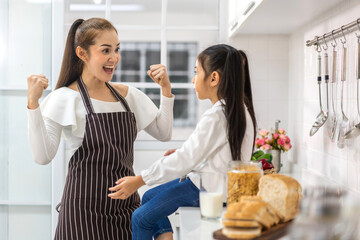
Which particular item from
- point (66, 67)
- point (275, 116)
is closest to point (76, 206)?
point (66, 67)

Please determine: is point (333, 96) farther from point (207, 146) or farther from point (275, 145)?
point (207, 146)

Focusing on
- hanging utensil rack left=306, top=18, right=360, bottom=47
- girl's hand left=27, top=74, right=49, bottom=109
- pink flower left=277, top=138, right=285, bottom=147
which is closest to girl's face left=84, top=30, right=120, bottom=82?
girl's hand left=27, top=74, right=49, bottom=109

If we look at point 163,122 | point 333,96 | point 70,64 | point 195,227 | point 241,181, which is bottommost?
point 195,227

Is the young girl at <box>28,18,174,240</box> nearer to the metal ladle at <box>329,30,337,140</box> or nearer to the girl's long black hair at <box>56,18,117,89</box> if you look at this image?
the girl's long black hair at <box>56,18,117,89</box>

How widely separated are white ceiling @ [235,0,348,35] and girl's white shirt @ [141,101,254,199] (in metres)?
0.71

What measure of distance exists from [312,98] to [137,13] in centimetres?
119

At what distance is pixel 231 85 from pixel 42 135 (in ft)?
2.13

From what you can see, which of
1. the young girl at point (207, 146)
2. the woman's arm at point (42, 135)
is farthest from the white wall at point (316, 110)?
the woman's arm at point (42, 135)

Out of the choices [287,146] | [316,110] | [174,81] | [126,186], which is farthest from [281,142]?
[126,186]

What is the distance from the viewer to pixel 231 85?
1.31m

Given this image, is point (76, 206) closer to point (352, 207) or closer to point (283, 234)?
point (283, 234)

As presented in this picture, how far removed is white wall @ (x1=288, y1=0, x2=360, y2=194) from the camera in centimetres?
158

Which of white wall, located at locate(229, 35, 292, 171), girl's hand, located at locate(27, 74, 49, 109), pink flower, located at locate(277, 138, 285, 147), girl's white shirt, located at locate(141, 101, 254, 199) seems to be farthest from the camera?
white wall, located at locate(229, 35, 292, 171)

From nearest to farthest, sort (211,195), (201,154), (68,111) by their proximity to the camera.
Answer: (211,195)
(201,154)
(68,111)
